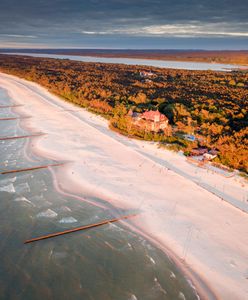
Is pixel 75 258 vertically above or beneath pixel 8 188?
beneath

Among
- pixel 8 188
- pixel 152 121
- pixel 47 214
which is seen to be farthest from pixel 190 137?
pixel 8 188

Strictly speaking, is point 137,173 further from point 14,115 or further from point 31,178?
point 14,115

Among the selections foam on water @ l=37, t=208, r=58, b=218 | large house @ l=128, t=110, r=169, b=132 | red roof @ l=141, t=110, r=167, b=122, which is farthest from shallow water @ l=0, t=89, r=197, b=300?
red roof @ l=141, t=110, r=167, b=122

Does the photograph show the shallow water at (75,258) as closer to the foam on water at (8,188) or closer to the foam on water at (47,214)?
the foam on water at (47,214)

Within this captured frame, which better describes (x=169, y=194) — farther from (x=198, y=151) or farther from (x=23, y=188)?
(x=23, y=188)

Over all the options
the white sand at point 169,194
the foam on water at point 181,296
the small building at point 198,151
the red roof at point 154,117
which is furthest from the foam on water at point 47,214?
the red roof at point 154,117

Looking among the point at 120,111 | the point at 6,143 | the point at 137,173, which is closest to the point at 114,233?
the point at 137,173

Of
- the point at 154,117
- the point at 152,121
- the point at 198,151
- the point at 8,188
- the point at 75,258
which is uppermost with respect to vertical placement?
the point at 154,117

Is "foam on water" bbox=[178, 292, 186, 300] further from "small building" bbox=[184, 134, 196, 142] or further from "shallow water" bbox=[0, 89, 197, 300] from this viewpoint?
"small building" bbox=[184, 134, 196, 142]
